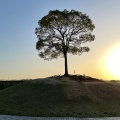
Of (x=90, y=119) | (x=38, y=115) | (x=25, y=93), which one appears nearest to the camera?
(x=90, y=119)

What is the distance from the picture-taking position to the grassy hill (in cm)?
3086

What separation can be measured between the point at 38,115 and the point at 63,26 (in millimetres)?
21237

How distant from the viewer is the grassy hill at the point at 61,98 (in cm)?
3086

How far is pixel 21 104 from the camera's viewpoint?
1332 inches

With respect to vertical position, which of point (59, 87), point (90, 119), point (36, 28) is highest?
point (36, 28)

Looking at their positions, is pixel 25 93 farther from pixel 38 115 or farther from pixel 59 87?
pixel 38 115

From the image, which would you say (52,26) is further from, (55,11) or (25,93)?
(25,93)

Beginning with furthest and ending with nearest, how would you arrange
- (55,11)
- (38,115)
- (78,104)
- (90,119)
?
1. (55,11)
2. (78,104)
3. (38,115)
4. (90,119)

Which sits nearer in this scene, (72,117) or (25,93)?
(72,117)

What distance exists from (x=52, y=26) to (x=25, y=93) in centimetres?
1353

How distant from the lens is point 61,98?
3556cm

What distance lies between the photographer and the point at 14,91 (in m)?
40.3

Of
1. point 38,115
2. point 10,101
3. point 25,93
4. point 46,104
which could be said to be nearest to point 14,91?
point 25,93

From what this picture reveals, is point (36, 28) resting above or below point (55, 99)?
above
